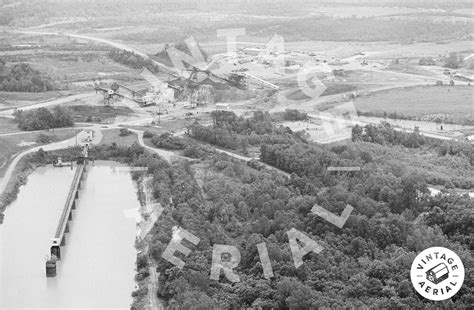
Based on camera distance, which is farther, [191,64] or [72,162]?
[191,64]

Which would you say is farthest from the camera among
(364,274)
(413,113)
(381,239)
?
(413,113)

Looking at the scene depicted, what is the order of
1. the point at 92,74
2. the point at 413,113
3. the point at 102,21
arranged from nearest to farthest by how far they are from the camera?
the point at 413,113 < the point at 92,74 < the point at 102,21

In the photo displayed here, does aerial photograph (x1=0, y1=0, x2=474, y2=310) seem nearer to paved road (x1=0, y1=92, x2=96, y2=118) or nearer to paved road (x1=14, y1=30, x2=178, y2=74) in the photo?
paved road (x1=0, y1=92, x2=96, y2=118)

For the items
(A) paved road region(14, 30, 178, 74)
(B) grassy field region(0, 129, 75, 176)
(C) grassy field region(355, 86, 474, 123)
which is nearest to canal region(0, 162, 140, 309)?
(B) grassy field region(0, 129, 75, 176)

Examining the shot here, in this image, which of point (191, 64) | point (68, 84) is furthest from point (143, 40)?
point (68, 84)

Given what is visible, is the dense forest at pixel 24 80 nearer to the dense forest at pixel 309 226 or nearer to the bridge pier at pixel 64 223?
the bridge pier at pixel 64 223

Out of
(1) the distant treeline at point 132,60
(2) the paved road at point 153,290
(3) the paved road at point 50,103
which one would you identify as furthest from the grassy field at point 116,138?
(1) the distant treeline at point 132,60

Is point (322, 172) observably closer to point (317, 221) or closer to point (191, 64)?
point (317, 221)
